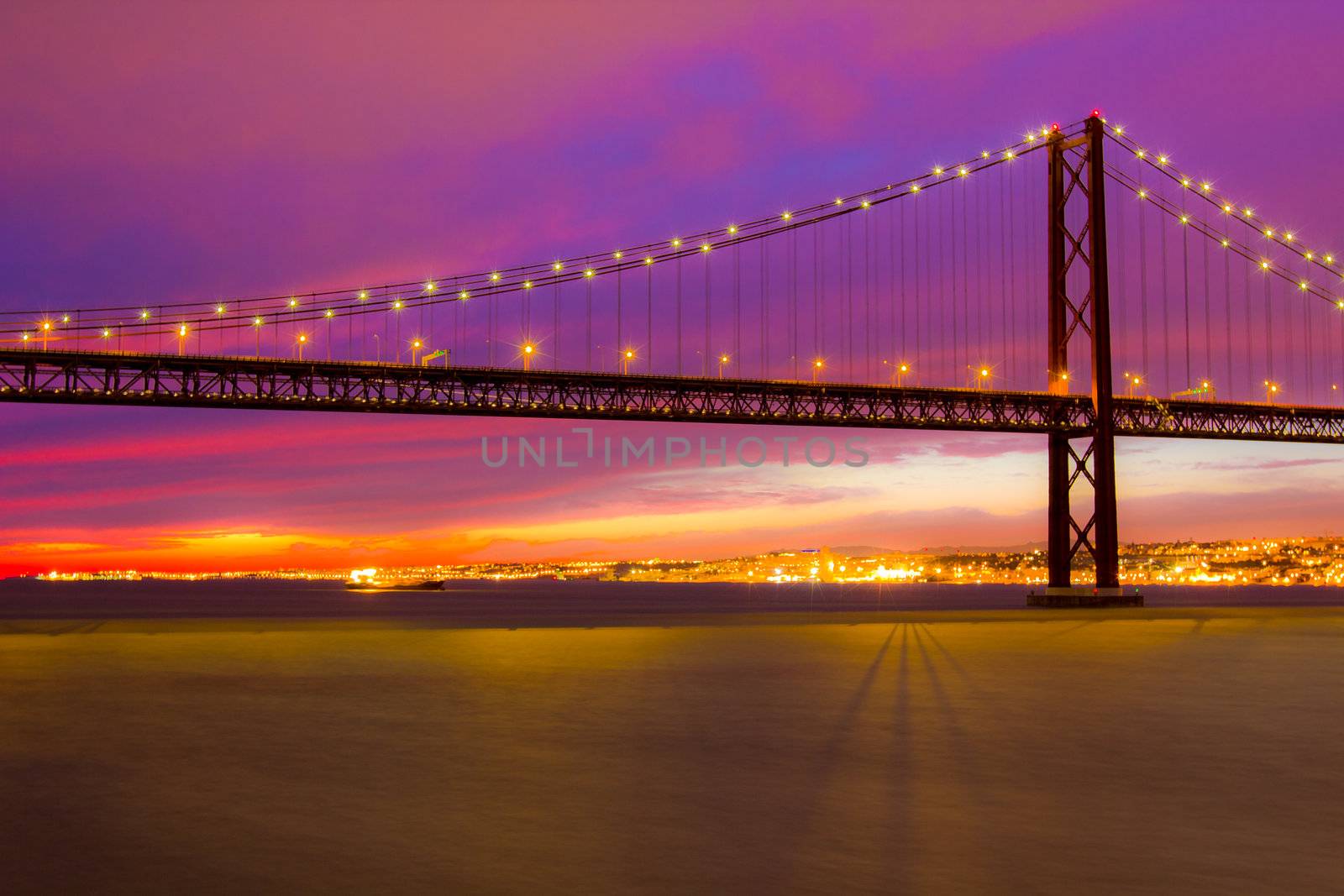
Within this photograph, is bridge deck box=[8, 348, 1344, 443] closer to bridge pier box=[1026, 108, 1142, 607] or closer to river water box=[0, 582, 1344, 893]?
bridge pier box=[1026, 108, 1142, 607]

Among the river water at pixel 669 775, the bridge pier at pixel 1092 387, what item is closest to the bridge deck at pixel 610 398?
the bridge pier at pixel 1092 387

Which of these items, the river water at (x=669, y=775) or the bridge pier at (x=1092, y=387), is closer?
the river water at (x=669, y=775)

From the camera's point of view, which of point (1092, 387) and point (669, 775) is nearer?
point (669, 775)

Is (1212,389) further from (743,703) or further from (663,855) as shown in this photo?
(663,855)

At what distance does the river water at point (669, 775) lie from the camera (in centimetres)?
730

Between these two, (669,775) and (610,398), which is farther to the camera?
(610,398)

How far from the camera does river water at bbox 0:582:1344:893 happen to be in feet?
24.0

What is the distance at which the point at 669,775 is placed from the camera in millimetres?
10773

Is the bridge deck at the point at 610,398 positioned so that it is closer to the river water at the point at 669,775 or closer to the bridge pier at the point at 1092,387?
the bridge pier at the point at 1092,387

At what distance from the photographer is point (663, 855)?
768cm

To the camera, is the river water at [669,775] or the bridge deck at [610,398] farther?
the bridge deck at [610,398]

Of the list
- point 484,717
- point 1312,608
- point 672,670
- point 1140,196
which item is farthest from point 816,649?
point 1140,196

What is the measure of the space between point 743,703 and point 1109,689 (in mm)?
5538

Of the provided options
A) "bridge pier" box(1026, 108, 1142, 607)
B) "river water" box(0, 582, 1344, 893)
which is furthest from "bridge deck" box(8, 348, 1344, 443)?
"river water" box(0, 582, 1344, 893)
